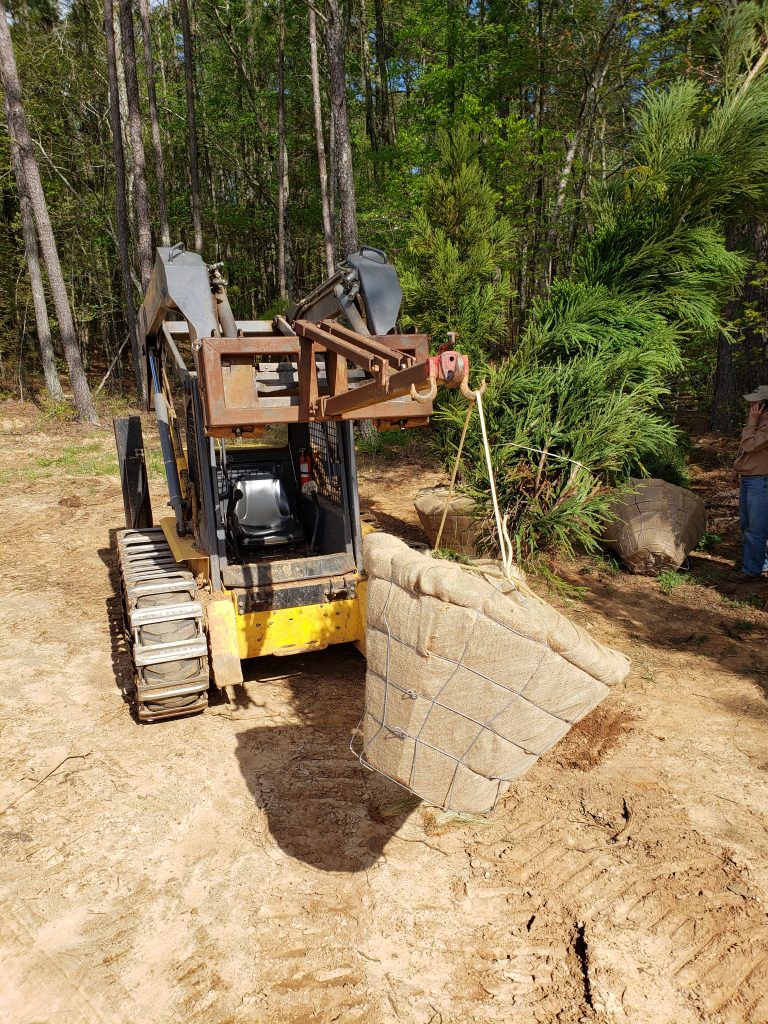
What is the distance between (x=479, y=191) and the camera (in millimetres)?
10367

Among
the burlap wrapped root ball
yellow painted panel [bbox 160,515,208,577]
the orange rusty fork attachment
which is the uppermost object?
the orange rusty fork attachment

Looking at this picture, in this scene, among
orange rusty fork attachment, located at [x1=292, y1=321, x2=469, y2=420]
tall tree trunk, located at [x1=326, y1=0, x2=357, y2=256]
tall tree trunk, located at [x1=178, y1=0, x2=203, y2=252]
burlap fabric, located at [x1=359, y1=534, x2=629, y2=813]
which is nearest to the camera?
burlap fabric, located at [x1=359, y1=534, x2=629, y2=813]

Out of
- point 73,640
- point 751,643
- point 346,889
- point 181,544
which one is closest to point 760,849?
point 346,889

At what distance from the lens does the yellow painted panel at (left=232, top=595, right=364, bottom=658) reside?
4750 millimetres

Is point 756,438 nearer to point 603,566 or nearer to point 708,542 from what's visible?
point 708,542

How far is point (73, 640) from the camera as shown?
5.98 m

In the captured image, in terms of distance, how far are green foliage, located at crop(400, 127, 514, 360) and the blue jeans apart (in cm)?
413

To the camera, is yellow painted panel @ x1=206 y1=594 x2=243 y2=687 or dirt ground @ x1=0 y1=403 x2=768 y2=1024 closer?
dirt ground @ x1=0 y1=403 x2=768 y2=1024

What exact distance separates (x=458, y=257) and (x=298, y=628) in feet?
24.6

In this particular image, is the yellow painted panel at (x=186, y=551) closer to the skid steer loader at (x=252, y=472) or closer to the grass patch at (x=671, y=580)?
the skid steer loader at (x=252, y=472)

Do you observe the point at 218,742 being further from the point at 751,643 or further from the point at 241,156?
the point at 241,156

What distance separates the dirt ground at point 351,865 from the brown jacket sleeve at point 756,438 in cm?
255

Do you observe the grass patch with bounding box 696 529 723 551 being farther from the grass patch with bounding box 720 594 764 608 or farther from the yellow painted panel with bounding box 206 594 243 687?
the yellow painted panel with bounding box 206 594 243 687

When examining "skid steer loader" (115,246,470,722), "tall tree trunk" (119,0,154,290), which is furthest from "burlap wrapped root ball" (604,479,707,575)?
"tall tree trunk" (119,0,154,290)
